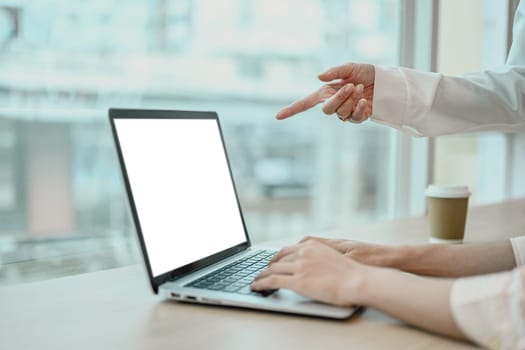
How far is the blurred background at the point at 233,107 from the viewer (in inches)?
53.9

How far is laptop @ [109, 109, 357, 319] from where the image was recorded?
2.51 feet

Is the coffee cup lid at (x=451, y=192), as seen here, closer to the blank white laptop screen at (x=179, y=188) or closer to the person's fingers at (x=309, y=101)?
the person's fingers at (x=309, y=101)

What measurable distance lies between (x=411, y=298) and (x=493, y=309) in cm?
9

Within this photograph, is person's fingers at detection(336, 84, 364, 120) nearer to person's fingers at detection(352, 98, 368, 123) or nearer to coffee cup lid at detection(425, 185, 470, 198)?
person's fingers at detection(352, 98, 368, 123)

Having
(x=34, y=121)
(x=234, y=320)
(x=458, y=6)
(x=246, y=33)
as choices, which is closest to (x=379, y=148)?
(x=458, y=6)

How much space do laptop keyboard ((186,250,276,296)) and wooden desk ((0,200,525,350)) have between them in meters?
0.03

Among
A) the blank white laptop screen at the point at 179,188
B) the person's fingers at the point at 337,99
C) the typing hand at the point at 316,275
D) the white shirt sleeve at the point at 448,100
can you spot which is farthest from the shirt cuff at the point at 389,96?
the typing hand at the point at 316,275

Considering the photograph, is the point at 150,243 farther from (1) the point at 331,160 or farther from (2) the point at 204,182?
(1) the point at 331,160

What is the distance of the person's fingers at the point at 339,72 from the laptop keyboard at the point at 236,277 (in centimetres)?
34

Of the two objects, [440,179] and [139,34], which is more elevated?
[139,34]

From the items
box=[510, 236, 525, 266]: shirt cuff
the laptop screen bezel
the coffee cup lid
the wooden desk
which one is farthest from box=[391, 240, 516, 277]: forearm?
the coffee cup lid

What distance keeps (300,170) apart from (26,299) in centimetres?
140

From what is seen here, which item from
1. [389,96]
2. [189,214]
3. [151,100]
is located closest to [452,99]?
[389,96]

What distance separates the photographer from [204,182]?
969 millimetres
